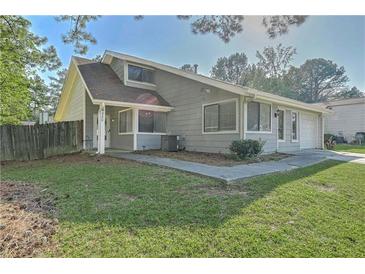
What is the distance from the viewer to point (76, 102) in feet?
48.2

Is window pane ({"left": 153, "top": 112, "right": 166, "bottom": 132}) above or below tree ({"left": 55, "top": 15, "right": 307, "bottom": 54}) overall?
below

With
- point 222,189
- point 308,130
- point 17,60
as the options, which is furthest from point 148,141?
point 308,130

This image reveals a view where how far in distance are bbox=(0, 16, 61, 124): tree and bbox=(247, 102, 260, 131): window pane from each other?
351 inches

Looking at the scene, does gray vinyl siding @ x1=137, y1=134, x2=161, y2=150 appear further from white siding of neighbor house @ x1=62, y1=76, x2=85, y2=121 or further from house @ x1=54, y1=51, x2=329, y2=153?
white siding of neighbor house @ x1=62, y1=76, x2=85, y2=121

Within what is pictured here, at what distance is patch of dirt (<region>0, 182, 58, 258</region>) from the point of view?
2.74 metres

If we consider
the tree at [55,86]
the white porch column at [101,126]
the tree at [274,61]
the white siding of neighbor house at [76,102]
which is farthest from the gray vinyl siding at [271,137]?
the tree at [55,86]

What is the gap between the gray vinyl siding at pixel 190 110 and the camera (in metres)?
→ 10.2

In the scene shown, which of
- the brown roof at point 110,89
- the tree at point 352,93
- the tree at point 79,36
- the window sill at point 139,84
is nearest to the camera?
the tree at point 79,36

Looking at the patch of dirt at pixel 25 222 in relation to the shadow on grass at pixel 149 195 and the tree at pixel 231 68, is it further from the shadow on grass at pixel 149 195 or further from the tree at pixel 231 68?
the tree at pixel 231 68

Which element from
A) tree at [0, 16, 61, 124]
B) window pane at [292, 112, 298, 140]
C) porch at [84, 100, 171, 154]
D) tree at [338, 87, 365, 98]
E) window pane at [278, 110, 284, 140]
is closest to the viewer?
tree at [0, 16, 61, 124]

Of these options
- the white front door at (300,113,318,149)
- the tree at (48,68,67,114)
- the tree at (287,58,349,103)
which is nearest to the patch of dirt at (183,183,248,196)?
the white front door at (300,113,318,149)

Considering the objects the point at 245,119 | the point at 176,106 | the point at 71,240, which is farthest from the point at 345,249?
the point at 176,106

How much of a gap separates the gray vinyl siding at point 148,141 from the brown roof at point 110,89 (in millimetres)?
1601
